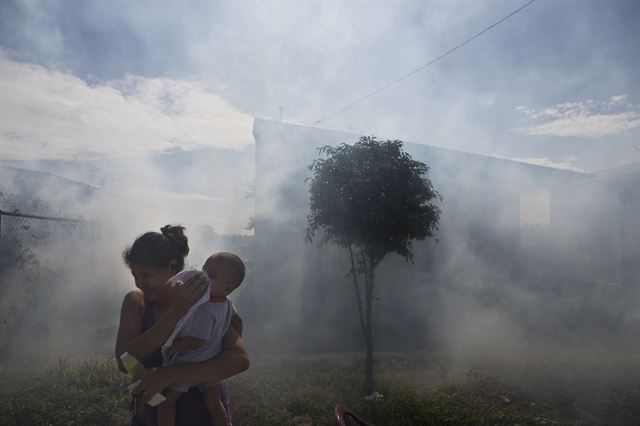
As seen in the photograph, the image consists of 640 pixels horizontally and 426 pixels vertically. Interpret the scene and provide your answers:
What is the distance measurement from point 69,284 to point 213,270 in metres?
6.87

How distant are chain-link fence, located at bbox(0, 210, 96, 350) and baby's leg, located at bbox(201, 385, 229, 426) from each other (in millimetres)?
5402

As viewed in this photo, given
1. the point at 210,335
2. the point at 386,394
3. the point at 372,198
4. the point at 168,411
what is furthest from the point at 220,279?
the point at 386,394

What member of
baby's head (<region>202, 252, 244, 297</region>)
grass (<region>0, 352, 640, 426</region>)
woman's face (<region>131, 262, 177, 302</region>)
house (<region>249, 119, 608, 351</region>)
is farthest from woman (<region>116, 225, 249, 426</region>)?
house (<region>249, 119, 608, 351</region>)

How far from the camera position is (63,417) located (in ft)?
12.5

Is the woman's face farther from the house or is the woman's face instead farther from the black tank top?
the house

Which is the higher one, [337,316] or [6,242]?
[6,242]

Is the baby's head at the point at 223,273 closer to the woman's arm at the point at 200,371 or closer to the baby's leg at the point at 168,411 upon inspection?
the woman's arm at the point at 200,371

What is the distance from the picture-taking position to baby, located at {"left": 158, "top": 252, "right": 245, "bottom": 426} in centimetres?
151

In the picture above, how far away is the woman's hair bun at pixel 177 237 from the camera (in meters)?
1.62

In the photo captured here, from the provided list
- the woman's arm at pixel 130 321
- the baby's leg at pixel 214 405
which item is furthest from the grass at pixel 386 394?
the woman's arm at pixel 130 321

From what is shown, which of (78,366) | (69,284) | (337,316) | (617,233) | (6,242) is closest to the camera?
(78,366)

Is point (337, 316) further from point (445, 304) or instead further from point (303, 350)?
point (445, 304)

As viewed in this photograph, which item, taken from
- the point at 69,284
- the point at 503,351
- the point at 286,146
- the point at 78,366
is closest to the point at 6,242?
the point at 69,284

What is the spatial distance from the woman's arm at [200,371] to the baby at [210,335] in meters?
0.06
